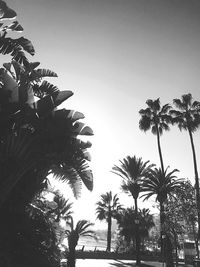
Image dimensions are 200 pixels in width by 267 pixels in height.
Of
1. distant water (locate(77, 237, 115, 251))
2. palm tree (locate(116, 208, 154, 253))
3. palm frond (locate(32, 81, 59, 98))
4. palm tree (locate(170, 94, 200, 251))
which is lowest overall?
distant water (locate(77, 237, 115, 251))

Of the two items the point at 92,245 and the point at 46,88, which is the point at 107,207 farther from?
the point at 92,245

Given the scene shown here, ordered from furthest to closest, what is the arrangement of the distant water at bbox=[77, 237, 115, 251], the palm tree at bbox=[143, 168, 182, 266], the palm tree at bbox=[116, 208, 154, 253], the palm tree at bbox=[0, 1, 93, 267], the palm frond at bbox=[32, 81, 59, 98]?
1. the distant water at bbox=[77, 237, 115, 251]
2. the palm tree at bbox=[116, 208, 154, 253]
3. the palm tree at bbox=[143, 168, 182, 266]
4. the palm frond at bbox=[32, 81, 59, 98]
5. the palm tree at bbox=[0, 1, 93, 267]

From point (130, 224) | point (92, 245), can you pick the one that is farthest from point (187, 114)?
point (92, 245)

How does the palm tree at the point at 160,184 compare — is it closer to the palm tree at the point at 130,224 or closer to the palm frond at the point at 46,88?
the palm tree at the point at 130,224

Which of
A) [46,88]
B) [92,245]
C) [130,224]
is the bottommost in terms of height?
[92,245]

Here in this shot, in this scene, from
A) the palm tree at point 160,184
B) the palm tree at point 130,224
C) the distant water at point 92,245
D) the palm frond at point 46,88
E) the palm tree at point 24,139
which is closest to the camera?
the palm tree at point 24,139

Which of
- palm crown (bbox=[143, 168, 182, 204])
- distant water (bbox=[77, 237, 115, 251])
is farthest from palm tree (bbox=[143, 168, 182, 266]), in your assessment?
distant water (bbox=[77, 237, 115, 251])

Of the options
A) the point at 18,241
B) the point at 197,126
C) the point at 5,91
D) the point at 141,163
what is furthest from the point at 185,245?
the point at 5,91

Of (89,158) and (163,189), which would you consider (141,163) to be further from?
(89,158)

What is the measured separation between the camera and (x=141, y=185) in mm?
31578

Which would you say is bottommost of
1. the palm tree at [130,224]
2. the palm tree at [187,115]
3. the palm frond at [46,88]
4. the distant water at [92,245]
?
the distant water at [92,245]

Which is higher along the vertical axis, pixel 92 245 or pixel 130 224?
pixel 130 224

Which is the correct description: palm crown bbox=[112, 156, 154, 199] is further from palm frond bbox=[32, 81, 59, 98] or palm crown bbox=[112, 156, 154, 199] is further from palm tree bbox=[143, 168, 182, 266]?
palm frond bbox=[32, 81, 59, 98]

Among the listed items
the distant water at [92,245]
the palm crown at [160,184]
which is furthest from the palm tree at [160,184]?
the distant water at [92,245]
